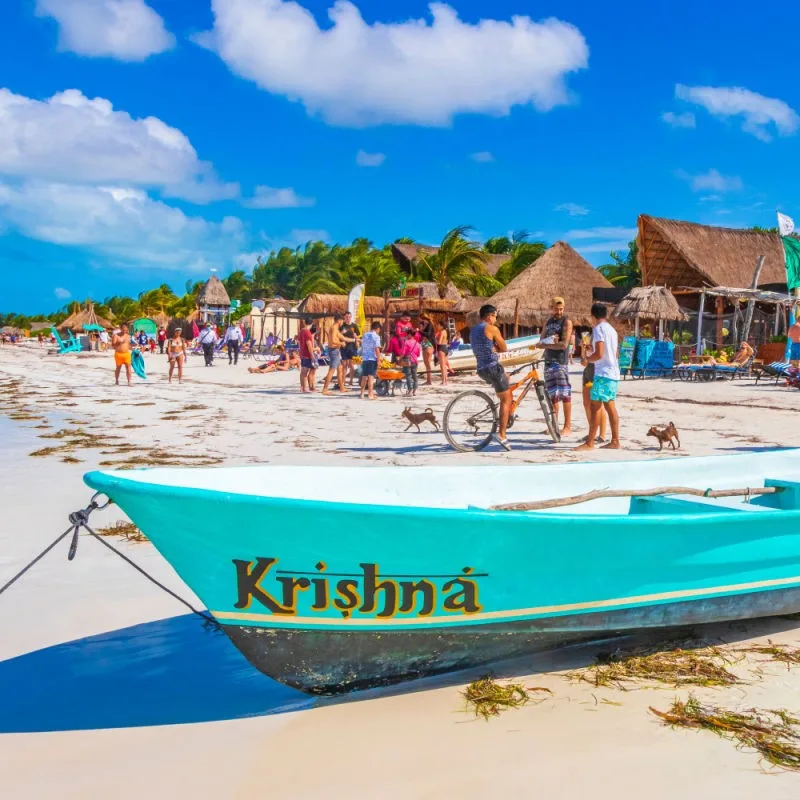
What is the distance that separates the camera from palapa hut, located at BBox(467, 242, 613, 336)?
30141 mm

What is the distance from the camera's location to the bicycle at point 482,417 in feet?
29.9

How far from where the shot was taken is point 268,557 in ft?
10.7

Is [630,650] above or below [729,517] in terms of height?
below

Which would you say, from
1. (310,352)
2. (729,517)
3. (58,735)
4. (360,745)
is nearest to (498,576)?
(360,745)

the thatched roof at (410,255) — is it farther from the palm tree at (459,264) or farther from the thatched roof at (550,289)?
the thatched roof at (550,289)

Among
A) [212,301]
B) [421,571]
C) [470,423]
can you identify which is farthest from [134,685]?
[212,301]

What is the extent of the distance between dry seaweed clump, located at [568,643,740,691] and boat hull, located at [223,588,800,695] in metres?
0.13

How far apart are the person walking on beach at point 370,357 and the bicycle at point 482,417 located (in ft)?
18.4

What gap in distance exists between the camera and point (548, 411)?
372 inches

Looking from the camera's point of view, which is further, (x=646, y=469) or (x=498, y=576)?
(x=646, y=469)

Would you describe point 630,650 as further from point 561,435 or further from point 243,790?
point 561,435

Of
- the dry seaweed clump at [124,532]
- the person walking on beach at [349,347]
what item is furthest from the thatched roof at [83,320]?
the dry seaweed clump at [124,532]

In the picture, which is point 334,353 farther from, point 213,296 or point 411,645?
point 213,296

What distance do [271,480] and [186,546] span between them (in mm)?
919
